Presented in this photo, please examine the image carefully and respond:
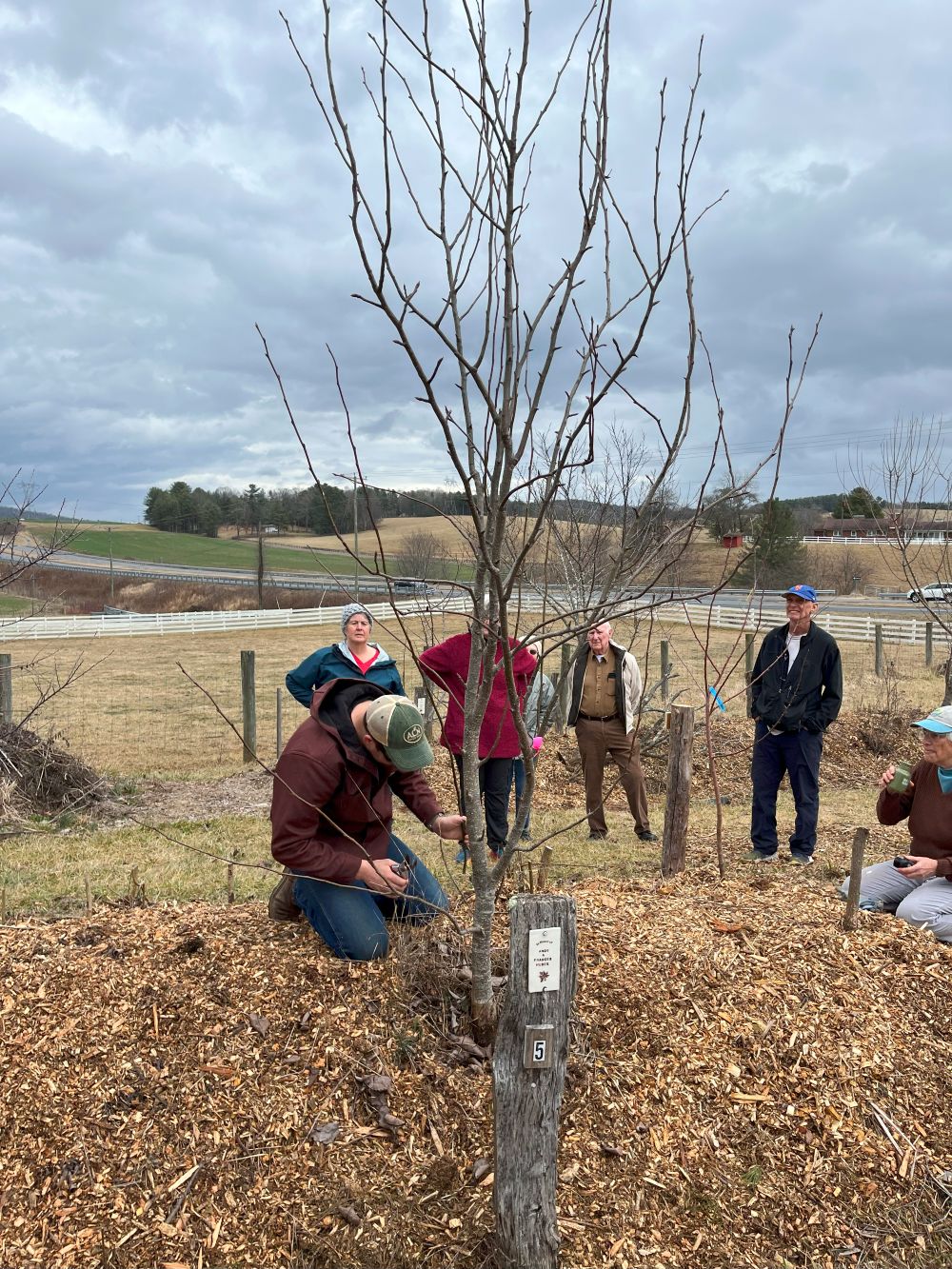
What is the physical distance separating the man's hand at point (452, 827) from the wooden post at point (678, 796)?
1.88m

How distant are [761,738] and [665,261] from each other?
4.16m

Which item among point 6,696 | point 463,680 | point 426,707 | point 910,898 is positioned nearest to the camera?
point 910,898

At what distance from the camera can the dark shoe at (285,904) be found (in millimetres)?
3746

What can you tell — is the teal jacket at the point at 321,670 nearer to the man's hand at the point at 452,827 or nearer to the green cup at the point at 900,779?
the man's hand at the point at 452,827

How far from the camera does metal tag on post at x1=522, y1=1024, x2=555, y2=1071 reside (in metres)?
2.46

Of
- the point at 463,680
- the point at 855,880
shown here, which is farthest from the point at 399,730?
the point at 855,880

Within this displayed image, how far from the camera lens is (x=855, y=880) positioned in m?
3.82

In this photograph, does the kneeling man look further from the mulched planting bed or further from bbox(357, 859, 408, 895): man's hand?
the mulched planting bed

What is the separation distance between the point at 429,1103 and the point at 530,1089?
24.3 inches

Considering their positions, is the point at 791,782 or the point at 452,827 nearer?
the point at 452,827

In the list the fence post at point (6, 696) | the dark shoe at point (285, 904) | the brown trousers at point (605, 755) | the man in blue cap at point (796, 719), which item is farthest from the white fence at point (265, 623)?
the dark shoe at point (285, 904)

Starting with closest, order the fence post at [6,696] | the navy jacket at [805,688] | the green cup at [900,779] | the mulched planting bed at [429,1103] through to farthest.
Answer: the mulched planting bed at [429,1103], the green cup at [900,779], the navy jacket at [805,688], the fence post at [6,696]

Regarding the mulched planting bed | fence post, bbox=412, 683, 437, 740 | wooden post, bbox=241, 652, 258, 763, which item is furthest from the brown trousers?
wooden post, bbox=241, 652, 258, 763

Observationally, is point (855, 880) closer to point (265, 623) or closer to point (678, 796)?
point (678, 796)
